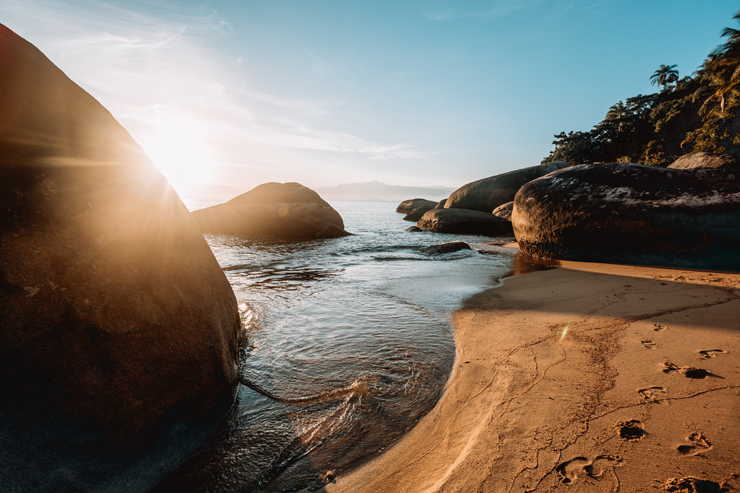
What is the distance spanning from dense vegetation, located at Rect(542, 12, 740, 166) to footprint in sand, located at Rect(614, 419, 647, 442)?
100ft

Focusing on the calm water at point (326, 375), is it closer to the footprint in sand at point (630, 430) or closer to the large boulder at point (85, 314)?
the large boulder at point (85, 314)

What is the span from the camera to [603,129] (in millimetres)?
39594

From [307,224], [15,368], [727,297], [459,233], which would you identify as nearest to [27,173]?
[15,368]

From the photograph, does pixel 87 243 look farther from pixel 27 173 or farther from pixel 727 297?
pixel 727 297

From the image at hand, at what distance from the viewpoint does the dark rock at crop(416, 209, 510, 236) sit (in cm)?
1513

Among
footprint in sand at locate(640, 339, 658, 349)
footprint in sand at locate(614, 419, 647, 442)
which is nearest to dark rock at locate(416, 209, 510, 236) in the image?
footprint in sand at locate(640, 339, 658, 349)

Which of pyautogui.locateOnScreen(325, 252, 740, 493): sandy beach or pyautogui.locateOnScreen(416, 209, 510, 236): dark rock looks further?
pyautogui.locateOnScreen(416, 209, 510, 236): dark rock

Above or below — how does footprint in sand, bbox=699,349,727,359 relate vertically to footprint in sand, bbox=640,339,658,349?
above

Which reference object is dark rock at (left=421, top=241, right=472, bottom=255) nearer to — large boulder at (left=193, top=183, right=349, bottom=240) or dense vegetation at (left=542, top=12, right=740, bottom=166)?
large boulder at (left=193, top=183, right=349, bottom=240)

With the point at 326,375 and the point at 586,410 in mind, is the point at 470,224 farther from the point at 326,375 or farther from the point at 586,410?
the point at 586,410

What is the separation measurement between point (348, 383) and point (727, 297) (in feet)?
13.6

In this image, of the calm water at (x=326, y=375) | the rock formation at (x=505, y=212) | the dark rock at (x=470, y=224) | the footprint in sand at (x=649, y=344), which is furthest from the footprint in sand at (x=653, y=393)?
the rock formation at (x=505, y=212)

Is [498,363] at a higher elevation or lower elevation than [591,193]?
lower

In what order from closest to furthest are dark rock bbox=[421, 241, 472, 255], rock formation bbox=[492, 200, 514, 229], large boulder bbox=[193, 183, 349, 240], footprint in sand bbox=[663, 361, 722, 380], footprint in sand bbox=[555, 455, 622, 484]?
footprint in sand bbox=[555, 455, 622, 484]
footprint in sand bbox=[663, 361, 722, 380]
dark rock bbox=[421, 241, 472, 255]
large boulder bbox=[193, 183, 349, 240]
rock formation bbox=[492, 200, 514, 229]
